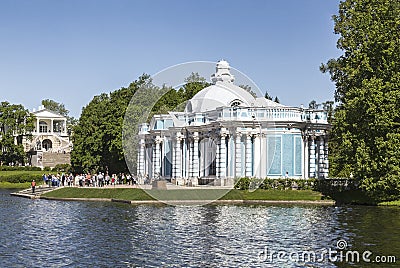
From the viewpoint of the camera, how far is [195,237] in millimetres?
25094

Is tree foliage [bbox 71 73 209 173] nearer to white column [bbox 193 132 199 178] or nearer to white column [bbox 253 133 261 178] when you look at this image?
white column [bbox 193 132 199 178]

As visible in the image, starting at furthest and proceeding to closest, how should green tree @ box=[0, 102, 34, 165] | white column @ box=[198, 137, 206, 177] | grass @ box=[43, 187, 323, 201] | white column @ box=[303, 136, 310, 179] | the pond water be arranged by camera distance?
1. green tree @ box=[0, 102, 34, 165]
2. white column @ box=[198, 137, 206, 177]
3. white column @ box=[303, 136, 310, 179]
4. grass @ box=[43, 187, 323, 201]
5. the pond water

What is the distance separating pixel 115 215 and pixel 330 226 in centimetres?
1187

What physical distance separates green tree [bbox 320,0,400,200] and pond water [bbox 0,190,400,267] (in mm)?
3919

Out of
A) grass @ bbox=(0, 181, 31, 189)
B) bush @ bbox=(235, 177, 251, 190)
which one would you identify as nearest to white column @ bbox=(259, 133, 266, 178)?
bush @ bbox=(235, 177, 251, 190)

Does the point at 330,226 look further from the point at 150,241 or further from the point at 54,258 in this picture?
the point at 54,258

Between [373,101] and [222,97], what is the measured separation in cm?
1916

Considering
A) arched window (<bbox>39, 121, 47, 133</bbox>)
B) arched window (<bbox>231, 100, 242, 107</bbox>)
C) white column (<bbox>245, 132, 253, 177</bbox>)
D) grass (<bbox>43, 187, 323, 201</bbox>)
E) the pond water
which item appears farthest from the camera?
arched window (<bbox>39, 121, 47, 133</bbox>)

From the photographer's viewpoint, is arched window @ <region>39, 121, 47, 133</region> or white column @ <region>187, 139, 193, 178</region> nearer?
white column @ <region>187, 139, 193, 178</region>

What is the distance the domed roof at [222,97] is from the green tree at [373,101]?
36.3 ft

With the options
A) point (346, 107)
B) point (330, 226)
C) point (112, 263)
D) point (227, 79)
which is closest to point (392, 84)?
point (346, 107)

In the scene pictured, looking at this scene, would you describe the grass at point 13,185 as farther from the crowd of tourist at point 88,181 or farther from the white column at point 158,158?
the white column at point 158,158

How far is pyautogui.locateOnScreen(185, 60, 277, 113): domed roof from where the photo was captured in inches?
2211

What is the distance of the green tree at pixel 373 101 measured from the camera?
4125 centimetres
